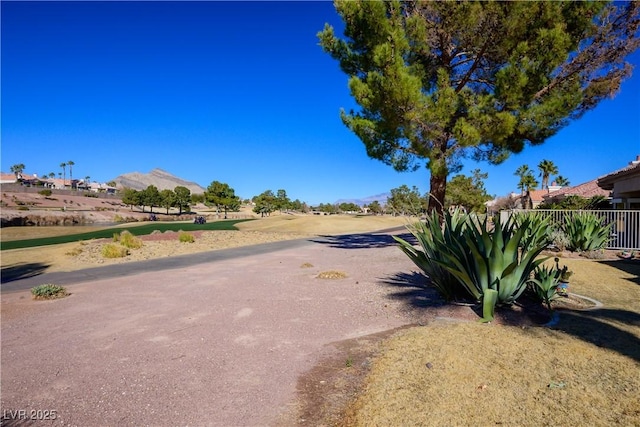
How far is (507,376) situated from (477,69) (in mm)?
13184

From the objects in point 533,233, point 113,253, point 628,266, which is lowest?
point 628,266

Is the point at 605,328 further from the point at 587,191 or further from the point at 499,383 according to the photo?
the point at 587,191

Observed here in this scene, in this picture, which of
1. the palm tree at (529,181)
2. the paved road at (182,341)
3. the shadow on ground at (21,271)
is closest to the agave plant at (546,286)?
the paved road at (182,341)

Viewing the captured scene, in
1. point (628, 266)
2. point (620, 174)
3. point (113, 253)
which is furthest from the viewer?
point (620, 174)

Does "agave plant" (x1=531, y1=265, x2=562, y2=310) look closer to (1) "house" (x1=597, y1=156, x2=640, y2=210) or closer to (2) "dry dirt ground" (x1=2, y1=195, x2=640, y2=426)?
(2) "dry dirt ground" (x1=2, y1=195, x2=640, y2=426)

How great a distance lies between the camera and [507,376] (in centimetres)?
319

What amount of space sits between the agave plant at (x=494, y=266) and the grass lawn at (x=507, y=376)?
670mm

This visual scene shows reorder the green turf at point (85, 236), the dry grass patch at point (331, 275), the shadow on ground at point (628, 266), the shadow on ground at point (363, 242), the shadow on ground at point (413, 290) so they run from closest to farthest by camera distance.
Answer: the shadow on ground at point (413, 290)
the shadow on ground at point (628, 266)
the dry grass patch at point (331, 275)
the shadow on ground at point (363, 242)
the green turf at point (85, 236)

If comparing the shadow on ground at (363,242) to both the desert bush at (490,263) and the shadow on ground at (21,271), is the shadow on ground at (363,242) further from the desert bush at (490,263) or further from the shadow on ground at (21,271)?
the shadow on ground at (21,271)

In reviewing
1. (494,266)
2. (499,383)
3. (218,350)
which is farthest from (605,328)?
(218,350)

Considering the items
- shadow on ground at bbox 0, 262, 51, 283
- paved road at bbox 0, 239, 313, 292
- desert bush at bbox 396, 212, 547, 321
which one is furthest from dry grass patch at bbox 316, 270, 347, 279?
shadow on ground at bbox 0, 262, 51, 283

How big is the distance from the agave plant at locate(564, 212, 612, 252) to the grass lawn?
29.5ft

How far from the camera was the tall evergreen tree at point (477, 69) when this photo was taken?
11391 millimetres

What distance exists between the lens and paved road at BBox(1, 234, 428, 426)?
3.06m
